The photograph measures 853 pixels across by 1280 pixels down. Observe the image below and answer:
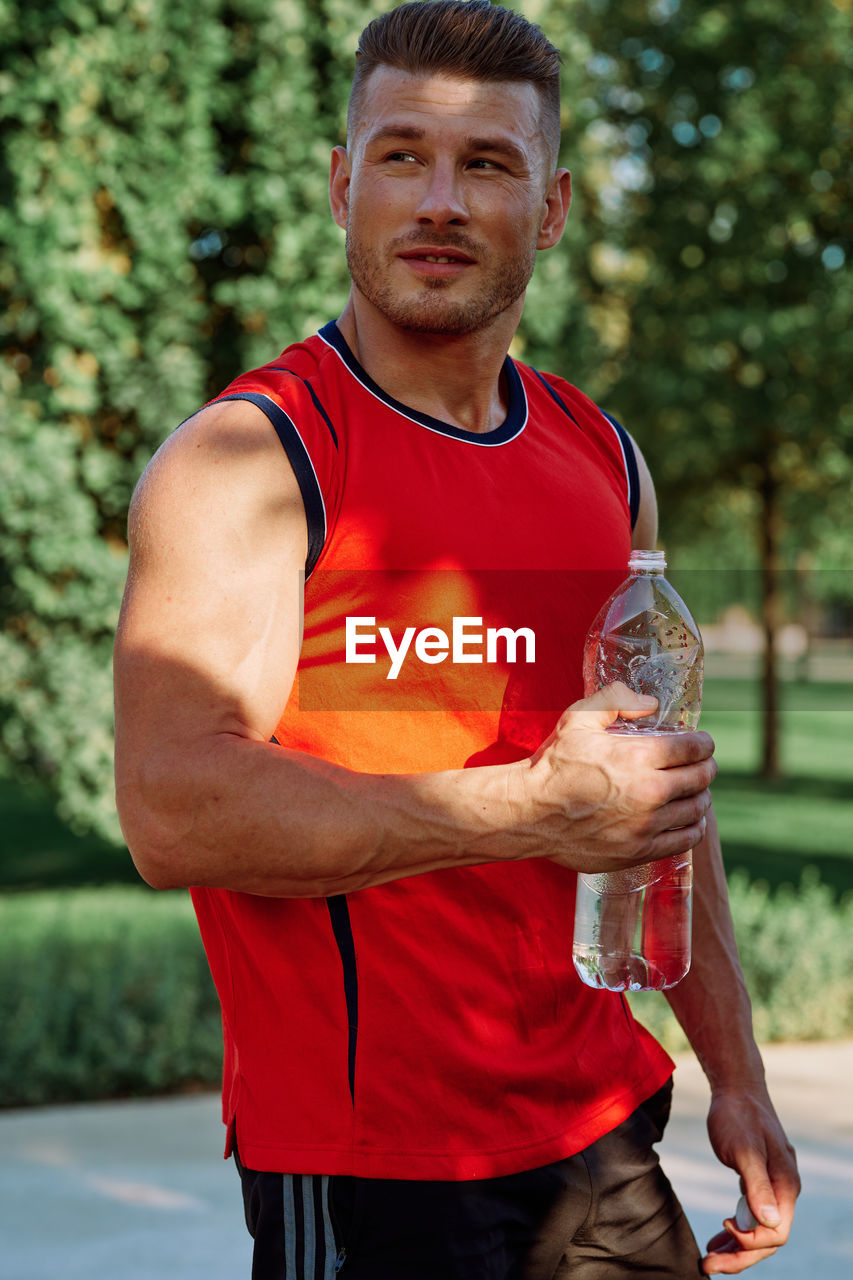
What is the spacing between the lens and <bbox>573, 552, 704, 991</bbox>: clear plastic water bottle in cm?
207

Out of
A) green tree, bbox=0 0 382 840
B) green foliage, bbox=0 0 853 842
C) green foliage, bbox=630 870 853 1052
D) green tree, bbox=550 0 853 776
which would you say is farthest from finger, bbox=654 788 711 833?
green tree, bbox=550 0 853 776

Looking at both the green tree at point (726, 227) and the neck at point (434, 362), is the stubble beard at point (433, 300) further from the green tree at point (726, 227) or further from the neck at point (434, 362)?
the green tree at point (726, 227)

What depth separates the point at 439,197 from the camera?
5.98 feet

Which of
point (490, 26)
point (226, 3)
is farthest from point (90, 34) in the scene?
point (490, 26)

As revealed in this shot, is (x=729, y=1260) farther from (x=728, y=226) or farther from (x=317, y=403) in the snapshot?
(x=728, y=226)

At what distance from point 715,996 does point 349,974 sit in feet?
2.60

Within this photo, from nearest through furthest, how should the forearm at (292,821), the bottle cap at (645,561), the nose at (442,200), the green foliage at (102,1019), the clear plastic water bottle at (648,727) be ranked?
the forearm at (292,821)
the nose at (442,200)
the bottle cap at (645,561)
the clear plastic water bottle at (648,727)
the green foliage at (102,1019)

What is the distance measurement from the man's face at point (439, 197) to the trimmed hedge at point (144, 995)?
451cm

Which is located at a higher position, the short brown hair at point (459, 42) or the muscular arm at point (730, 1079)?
the short brown hair at point (459, 42)

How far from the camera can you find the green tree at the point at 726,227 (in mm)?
11602

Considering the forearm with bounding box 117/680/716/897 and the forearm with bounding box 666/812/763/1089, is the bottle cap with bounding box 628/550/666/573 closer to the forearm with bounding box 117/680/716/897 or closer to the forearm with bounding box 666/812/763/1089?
the forearm with bounding box 117/680/716/897

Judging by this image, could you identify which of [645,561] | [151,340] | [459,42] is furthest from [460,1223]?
[151,340]

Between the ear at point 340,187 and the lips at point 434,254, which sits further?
the ear at point 340,187

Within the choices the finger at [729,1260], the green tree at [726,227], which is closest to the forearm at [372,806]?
the finger at [729,1260]
